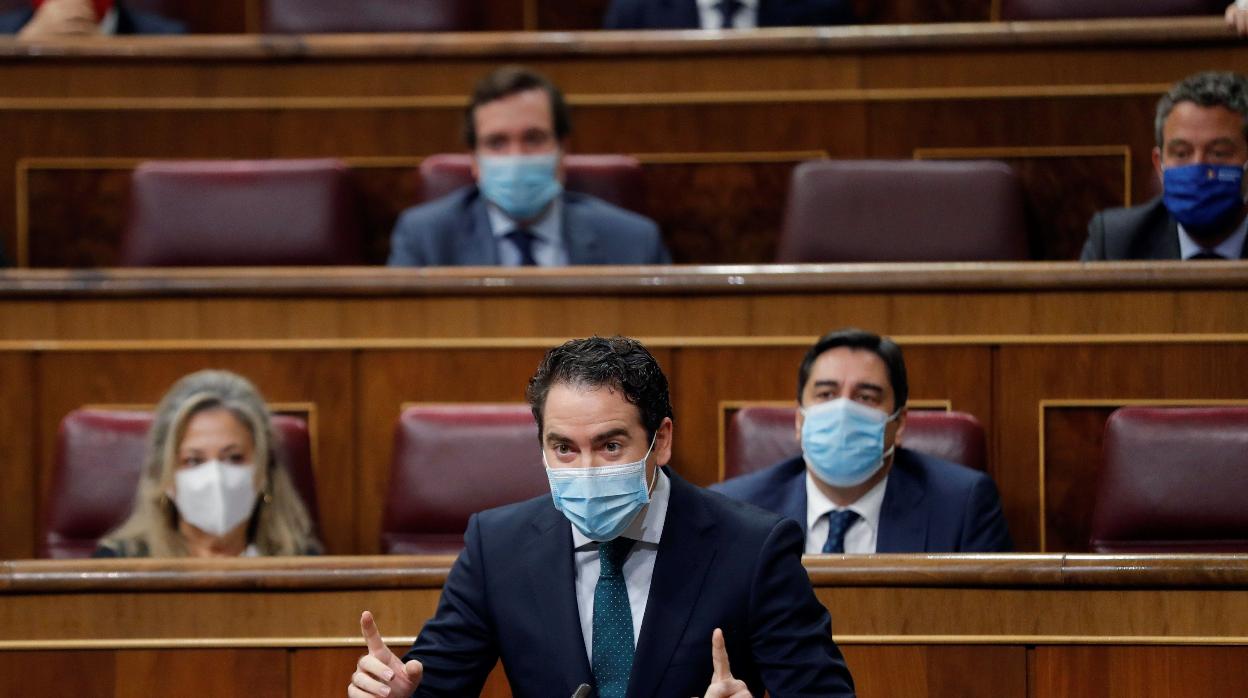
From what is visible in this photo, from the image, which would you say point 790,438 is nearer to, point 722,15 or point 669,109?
point 669,109

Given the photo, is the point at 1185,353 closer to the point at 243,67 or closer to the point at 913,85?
the point at 913,85

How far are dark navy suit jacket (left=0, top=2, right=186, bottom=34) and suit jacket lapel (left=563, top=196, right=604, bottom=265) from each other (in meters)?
0.61

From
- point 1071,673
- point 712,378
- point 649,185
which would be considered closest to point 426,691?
point 1071,673

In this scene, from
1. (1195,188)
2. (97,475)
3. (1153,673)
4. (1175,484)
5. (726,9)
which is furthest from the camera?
(726,9)

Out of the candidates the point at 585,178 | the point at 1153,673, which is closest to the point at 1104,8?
the point at 585,178

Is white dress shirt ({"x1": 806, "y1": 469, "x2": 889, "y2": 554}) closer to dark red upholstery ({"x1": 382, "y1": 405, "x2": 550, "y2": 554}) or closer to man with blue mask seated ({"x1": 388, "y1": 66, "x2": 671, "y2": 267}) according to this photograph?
dark red upholstery ({"x1": 382, "y1": 405, "x2": 550, "y2": 554})

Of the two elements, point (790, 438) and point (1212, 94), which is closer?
point (790, 438)

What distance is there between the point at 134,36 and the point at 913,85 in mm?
776

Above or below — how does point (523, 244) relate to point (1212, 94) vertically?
below

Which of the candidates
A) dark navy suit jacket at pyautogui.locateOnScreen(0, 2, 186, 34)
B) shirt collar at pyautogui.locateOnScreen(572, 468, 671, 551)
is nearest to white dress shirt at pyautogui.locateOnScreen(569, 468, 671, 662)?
shirt collar at pyautogui.locateOnScreen(572, 468, 671, 551)

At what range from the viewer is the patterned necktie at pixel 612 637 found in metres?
0.81

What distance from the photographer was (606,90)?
5.43ft

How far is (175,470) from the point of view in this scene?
3.92ft

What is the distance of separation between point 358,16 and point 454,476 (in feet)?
2.43
